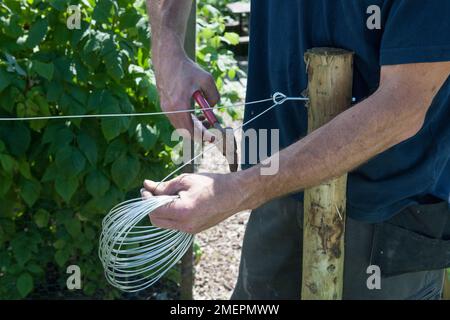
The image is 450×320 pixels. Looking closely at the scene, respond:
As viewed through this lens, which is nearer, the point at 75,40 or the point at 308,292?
the point at 308,292

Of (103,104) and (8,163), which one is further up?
(103,104)

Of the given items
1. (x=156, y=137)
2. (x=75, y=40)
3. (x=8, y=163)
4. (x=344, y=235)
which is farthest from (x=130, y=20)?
(x=344, y=235)

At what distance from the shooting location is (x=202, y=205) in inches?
65.8

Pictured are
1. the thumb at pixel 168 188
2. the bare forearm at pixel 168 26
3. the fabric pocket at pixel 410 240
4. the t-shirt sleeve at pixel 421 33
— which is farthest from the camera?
the bare forearm at pixel 168 26

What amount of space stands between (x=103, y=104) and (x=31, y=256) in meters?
0.78

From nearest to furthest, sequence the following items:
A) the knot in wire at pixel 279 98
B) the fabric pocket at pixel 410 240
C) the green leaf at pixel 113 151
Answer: the knot in wire at pixel 279 98
the fabric pocket at pixel 410 240
the green leaf at pixel 113 151

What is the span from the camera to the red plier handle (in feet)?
6.79

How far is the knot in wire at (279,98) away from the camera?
196cm

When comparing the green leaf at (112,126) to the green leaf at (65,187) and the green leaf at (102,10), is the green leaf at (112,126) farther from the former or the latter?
the green leaf at (102,10)

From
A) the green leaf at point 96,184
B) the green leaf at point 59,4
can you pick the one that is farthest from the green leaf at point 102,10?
the green leaf at point 96,184

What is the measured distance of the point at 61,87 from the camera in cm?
290

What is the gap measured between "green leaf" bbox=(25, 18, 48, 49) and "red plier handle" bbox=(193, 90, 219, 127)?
955 mm

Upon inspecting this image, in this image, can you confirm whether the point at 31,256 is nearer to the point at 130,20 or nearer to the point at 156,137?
the point at 156,137
